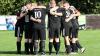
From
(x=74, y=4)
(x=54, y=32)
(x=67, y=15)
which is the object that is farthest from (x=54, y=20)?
(x=74, y=4)

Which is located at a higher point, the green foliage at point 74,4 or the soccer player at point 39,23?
the soccer player at point 39,23

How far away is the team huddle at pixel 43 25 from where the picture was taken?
17359 mm

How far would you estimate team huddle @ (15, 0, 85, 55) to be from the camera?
683 inches

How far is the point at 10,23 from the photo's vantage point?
39.4 meters

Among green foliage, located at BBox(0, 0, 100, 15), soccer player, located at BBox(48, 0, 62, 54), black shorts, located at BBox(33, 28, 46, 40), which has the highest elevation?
soccer player, located at BBox(48, 0, 62, 54)

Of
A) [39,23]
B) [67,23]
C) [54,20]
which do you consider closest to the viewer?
[39,23]

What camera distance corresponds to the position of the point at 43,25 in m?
17.4

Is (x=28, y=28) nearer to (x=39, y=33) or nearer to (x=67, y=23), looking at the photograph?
(x=39, y=33)

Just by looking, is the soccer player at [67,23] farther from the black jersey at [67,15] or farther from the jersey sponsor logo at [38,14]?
the jersey sponsor logo at [38,14]

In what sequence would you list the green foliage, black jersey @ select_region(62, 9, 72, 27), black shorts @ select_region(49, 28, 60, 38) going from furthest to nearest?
Result: the green foliage → black jersey @ select_region(62, 9, 72, 27) → black shorts @ select_region(49, 28, 60, 38)

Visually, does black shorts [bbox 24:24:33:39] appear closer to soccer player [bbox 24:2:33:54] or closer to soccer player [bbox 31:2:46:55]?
soccer player [bbox 24:2:33:54]

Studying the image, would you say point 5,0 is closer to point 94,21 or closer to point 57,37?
point 94,21

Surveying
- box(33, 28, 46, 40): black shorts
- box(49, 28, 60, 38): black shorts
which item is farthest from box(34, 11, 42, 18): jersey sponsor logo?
box(49, 28, 60, 38): black shorts

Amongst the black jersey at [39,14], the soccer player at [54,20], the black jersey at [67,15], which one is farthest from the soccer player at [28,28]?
the black jersey at [67,15]
